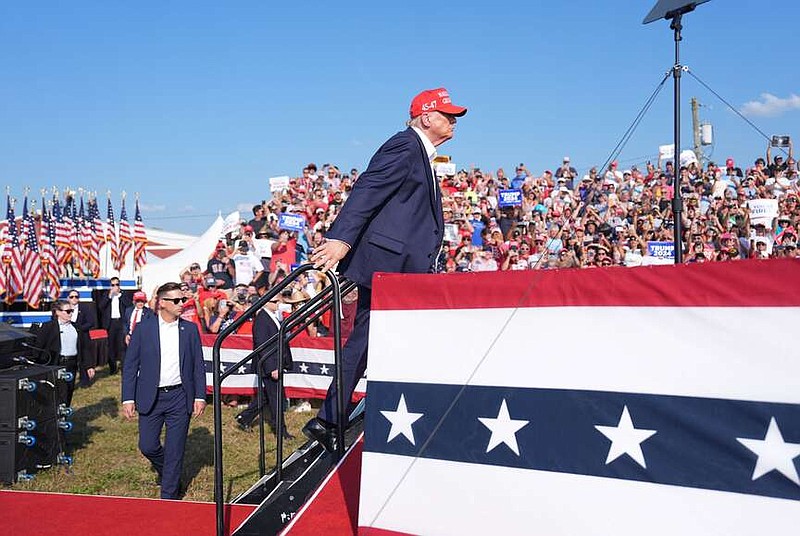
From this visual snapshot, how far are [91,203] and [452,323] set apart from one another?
22130 millimetres

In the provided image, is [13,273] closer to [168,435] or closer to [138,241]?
[138,241]

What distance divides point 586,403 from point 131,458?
24.3 ft

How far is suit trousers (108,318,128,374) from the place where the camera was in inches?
613

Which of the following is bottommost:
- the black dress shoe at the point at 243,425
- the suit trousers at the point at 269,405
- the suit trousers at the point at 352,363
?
the black dress shoe at the point at 243,425

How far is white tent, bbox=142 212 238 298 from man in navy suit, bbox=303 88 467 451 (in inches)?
650

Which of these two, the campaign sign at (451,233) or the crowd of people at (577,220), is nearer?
the crowd of people at (577,220)

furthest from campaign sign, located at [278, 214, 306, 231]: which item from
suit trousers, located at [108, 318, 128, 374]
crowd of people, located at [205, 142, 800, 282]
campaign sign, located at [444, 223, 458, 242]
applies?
suit trousers, located at [108, 318, 128, 374]

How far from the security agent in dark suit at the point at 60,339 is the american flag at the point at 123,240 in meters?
10.4

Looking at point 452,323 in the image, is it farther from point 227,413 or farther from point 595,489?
point 227,413

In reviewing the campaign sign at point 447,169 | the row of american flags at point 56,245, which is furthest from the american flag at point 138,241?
the campaign sign at point 447,169

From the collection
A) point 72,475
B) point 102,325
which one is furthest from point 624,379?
point 102,325

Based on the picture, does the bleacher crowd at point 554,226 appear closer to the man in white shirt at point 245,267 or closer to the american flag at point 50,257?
the man in white shirt at point 245,267

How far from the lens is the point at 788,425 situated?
235 cm

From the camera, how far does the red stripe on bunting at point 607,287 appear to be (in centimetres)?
242
